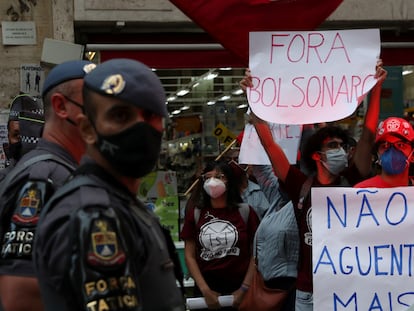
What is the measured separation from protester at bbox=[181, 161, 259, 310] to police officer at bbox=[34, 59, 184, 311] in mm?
3507

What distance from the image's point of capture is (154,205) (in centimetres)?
802

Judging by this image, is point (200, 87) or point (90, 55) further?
point (200, 87)

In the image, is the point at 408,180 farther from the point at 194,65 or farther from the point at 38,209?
the point at 194,65

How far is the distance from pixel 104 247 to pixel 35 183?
821mm

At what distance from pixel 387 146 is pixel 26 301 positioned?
2520 millimetres

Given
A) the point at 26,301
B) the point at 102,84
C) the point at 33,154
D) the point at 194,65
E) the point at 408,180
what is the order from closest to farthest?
the point at 102,84 < the point at 26,301 < the point at 33,154 < the point at 408,180 < the point at 194,65

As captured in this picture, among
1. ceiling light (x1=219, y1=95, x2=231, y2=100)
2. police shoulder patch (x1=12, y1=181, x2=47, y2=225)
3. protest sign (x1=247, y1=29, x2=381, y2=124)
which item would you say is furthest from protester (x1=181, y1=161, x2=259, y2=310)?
ceiling light (x1=219, y1=95, x2=231, y2=100)

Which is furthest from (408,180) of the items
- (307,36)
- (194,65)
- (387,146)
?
(194,65)

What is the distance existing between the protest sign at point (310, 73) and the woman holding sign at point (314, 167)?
0.09 meters

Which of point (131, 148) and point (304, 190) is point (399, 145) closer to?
point (304, 190)

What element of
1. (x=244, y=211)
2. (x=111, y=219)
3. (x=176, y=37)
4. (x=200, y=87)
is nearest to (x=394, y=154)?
(x=244, y=211)

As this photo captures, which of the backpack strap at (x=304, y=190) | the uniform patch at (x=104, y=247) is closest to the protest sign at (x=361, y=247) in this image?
the backpack strap at (x=304, y=190)

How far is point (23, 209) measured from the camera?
7.85 ft

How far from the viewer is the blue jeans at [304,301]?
4.27 meters
